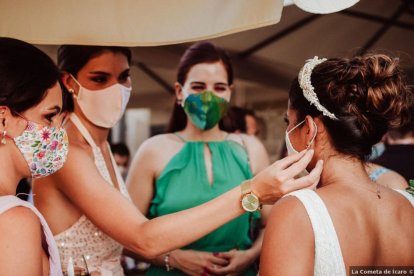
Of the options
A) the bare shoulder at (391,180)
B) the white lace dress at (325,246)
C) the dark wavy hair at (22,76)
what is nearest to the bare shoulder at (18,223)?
the dark wavy hair at (22,76)

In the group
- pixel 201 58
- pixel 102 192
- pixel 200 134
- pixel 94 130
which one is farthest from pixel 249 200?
pixel 201 58

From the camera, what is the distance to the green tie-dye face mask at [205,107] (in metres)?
3.06

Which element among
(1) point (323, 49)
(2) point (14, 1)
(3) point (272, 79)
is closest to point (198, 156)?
(2) point (14, 1)

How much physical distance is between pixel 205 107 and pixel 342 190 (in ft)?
4.54

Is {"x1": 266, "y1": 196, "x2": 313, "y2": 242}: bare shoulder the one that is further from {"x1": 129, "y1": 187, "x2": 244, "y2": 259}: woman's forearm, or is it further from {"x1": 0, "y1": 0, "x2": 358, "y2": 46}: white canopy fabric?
{"x1": 0, "y1": 0, "x2": 358, "y2": 46}: white canopy fabric

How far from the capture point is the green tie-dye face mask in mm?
3059

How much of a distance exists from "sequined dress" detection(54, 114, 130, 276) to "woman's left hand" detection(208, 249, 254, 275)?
22.9 inches

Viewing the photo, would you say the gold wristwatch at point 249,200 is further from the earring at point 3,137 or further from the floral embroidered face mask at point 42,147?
the earring at point 3,137

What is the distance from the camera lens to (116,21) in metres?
2.25

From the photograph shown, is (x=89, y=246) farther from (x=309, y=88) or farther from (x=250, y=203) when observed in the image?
(x=309, y=88)

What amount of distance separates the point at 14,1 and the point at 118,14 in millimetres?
477

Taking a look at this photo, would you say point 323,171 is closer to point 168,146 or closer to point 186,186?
point 186,186

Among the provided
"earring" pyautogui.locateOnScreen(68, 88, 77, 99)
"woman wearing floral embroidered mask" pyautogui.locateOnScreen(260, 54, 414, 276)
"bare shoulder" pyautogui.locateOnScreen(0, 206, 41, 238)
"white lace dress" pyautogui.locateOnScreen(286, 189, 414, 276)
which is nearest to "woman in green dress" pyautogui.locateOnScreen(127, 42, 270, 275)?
"earring" pyautogui.locateOnScreen(68, 88, 77, 99)

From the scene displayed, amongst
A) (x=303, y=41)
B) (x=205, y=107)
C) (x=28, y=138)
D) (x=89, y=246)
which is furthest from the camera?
(x=303, y=41)
